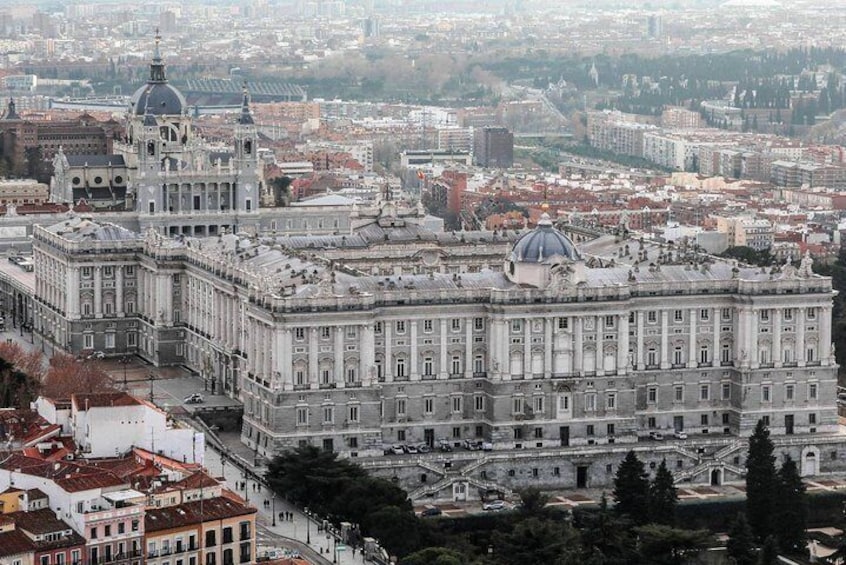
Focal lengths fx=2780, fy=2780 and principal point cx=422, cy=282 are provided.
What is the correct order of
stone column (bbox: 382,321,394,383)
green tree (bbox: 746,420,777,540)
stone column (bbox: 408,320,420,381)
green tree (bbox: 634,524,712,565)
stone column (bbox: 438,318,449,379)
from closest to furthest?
green tree (bbox: 634,524,712,565) < green tree (bbox: 746,420,777,540) < stone column (bbox: 382,321,394,383) < stone column (bbox: 408,320,420,381) < stone column (bbox: 438,318,449,379)

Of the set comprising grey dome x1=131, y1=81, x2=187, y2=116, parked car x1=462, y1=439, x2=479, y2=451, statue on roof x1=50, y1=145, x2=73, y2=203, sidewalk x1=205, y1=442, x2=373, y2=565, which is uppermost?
grey dome x1=131, y1=81, x2=187, y2=116

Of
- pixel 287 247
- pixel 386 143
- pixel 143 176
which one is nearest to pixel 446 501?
pixel 287 247

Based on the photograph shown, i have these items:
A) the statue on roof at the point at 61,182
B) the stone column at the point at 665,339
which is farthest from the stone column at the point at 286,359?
the statue on roof at the point at 61,182

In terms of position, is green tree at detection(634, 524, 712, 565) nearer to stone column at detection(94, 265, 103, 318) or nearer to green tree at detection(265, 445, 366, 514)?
green tree at detection(265, 445, 366, 514)

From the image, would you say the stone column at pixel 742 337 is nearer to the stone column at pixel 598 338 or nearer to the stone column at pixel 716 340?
the stone column at pixel 716 340

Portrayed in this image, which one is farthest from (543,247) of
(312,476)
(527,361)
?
(312,476)

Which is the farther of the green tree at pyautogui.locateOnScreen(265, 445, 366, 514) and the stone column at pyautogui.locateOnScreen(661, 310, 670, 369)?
the stone column at pyautogui.locateOnScreen(661, 310, 670, 369)

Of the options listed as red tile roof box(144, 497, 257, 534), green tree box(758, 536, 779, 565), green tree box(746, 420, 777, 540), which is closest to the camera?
red tile roof box(144, 497, 257, 534)

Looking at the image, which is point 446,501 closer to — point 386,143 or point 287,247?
point 287,247

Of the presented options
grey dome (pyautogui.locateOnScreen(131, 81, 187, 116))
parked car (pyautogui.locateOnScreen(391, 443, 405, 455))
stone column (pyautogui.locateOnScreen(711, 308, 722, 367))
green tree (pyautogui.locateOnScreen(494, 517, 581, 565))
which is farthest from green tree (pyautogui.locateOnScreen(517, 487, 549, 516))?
grey dome (pyautogui.locateOnScreen(131, 81, 187, 116))

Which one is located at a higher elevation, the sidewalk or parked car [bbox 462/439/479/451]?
parked car [bbox 462/439/479/451]
